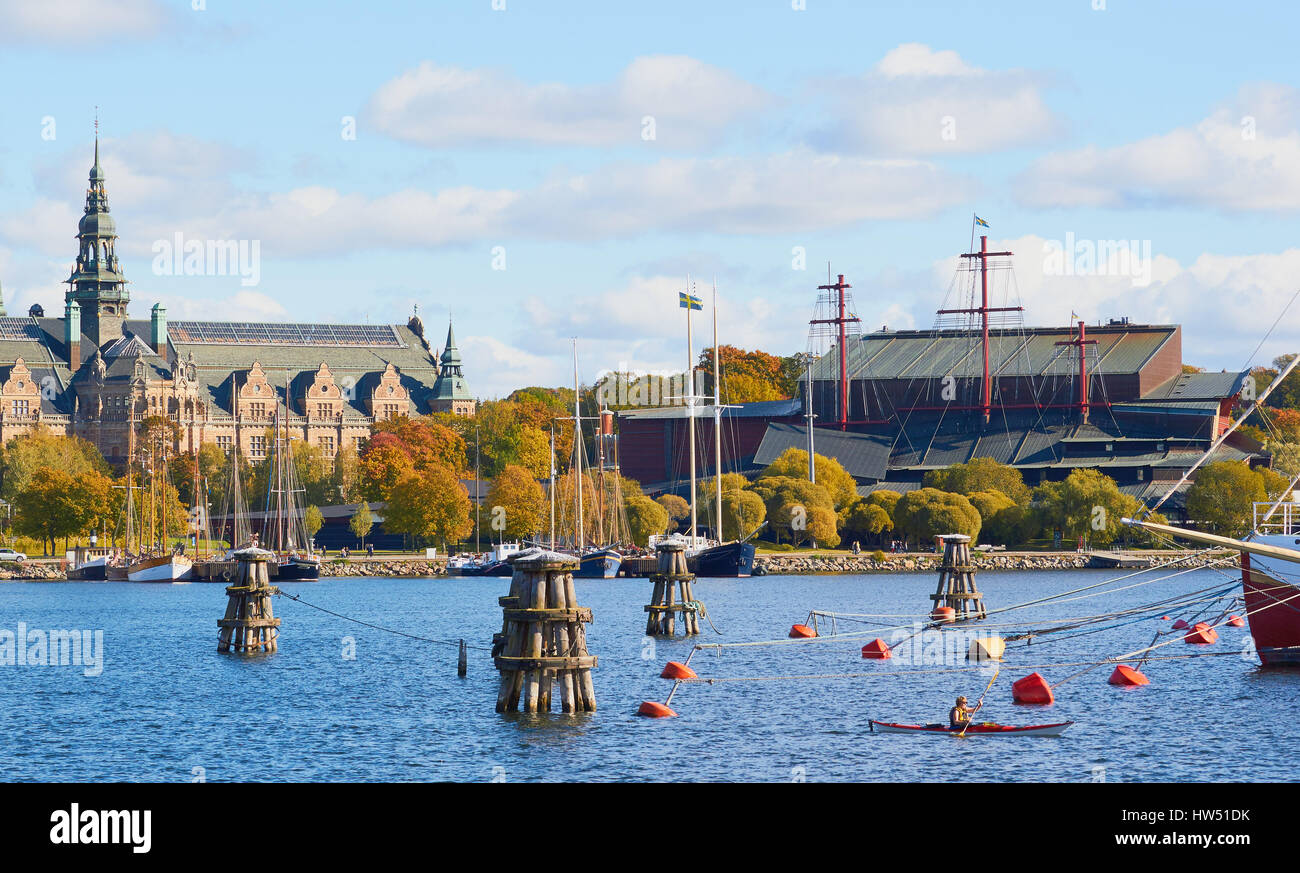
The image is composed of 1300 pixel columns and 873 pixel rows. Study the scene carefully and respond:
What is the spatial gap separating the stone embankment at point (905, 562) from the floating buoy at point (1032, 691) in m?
80.9

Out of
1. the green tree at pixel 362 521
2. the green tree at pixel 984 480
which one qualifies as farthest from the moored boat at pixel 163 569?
the green tree at pixel 984 480

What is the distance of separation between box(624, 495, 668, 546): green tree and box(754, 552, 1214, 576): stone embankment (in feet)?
28.0

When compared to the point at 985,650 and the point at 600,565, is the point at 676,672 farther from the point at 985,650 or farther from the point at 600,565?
the point at 600,565

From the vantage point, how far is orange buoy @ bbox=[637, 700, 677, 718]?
44.4 metres

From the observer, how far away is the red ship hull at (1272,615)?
159 ft

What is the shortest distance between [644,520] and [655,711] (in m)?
90.6

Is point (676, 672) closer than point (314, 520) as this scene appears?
Yes

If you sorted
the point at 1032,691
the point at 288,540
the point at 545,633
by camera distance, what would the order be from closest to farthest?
the point at 545,633 → the point at 1032,691 → the point at 288,540

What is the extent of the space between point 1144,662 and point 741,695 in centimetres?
1509

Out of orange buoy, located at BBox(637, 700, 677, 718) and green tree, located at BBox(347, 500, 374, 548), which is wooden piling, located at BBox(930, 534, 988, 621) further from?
green tree, located at BBox(347, 500, 374, 548)

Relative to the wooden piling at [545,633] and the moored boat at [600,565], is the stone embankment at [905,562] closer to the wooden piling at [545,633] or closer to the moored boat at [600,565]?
the moored boat at [600,565]

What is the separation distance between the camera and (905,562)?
135m

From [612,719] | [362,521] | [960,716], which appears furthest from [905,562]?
[960,716]
